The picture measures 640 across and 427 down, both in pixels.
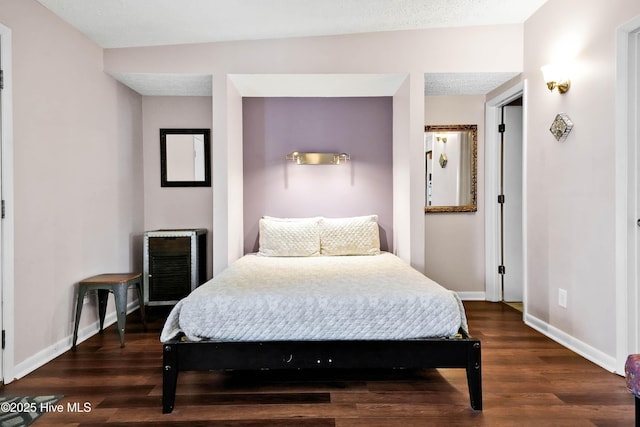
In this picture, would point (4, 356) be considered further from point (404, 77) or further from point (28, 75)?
point (404, 77)

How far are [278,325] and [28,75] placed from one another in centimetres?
223

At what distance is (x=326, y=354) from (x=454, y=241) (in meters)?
2.56

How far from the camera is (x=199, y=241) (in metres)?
3.88

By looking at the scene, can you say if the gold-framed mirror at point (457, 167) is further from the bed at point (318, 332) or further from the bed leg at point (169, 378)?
the bed leg at point (169, 378)

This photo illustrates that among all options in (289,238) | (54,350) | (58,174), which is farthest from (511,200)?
(54,350)

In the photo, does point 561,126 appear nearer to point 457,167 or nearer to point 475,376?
point 457,167

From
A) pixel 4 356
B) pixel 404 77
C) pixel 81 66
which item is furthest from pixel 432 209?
pixel 4 356

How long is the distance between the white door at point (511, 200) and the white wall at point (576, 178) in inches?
28.9

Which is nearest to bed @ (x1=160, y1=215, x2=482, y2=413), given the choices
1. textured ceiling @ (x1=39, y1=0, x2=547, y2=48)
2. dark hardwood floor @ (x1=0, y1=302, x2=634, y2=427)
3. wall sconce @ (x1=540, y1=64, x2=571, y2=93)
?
dark hardwood floor @ (x1=0, y1=302, x2=634, y2=427)

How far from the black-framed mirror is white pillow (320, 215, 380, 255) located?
1.38m

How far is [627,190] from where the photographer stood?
2377 millimetres

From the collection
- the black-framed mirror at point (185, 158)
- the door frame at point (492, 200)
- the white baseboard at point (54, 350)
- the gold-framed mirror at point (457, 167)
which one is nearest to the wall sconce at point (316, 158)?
the black-framed mirror at point (185, 158)

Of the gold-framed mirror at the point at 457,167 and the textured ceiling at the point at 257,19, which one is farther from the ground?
the textured ceiling at the point at 257,19

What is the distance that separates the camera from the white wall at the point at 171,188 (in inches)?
164
